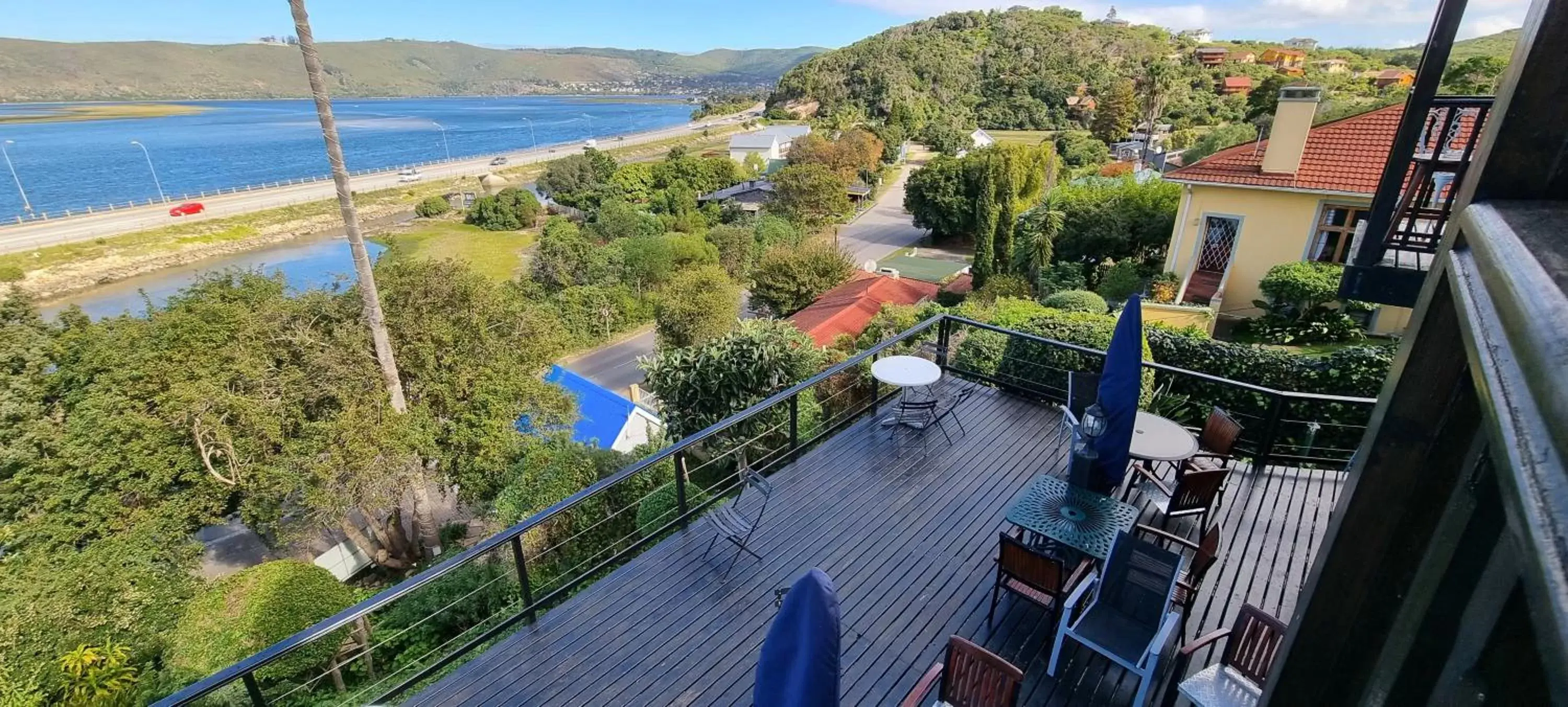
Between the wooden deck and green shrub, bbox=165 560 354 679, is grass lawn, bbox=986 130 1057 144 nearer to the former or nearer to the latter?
the wooden deck

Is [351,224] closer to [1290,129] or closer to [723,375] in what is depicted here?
[723,375]

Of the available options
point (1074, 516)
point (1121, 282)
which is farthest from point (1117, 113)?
point (1074, 516)

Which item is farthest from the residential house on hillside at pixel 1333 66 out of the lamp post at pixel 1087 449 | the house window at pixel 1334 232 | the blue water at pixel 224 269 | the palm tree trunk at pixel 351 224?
the blue water at pixel 224 269

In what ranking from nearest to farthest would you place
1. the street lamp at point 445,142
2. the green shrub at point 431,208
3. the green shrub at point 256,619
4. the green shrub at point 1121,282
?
the green shrub at point 256,619 → the green shrub at point 1121,282 → the green shrub at point 431,208 → the street lamp at point 445,142

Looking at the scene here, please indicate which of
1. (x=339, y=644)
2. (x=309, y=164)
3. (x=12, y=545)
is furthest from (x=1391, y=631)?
(x=309, y=164)

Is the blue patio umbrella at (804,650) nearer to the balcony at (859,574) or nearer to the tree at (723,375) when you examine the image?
the balcony at (859,574)

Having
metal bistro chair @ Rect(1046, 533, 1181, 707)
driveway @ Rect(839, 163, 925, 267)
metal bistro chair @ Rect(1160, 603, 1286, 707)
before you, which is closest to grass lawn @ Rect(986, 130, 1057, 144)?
driveway @ Rect(839, 163, 925, 267)
